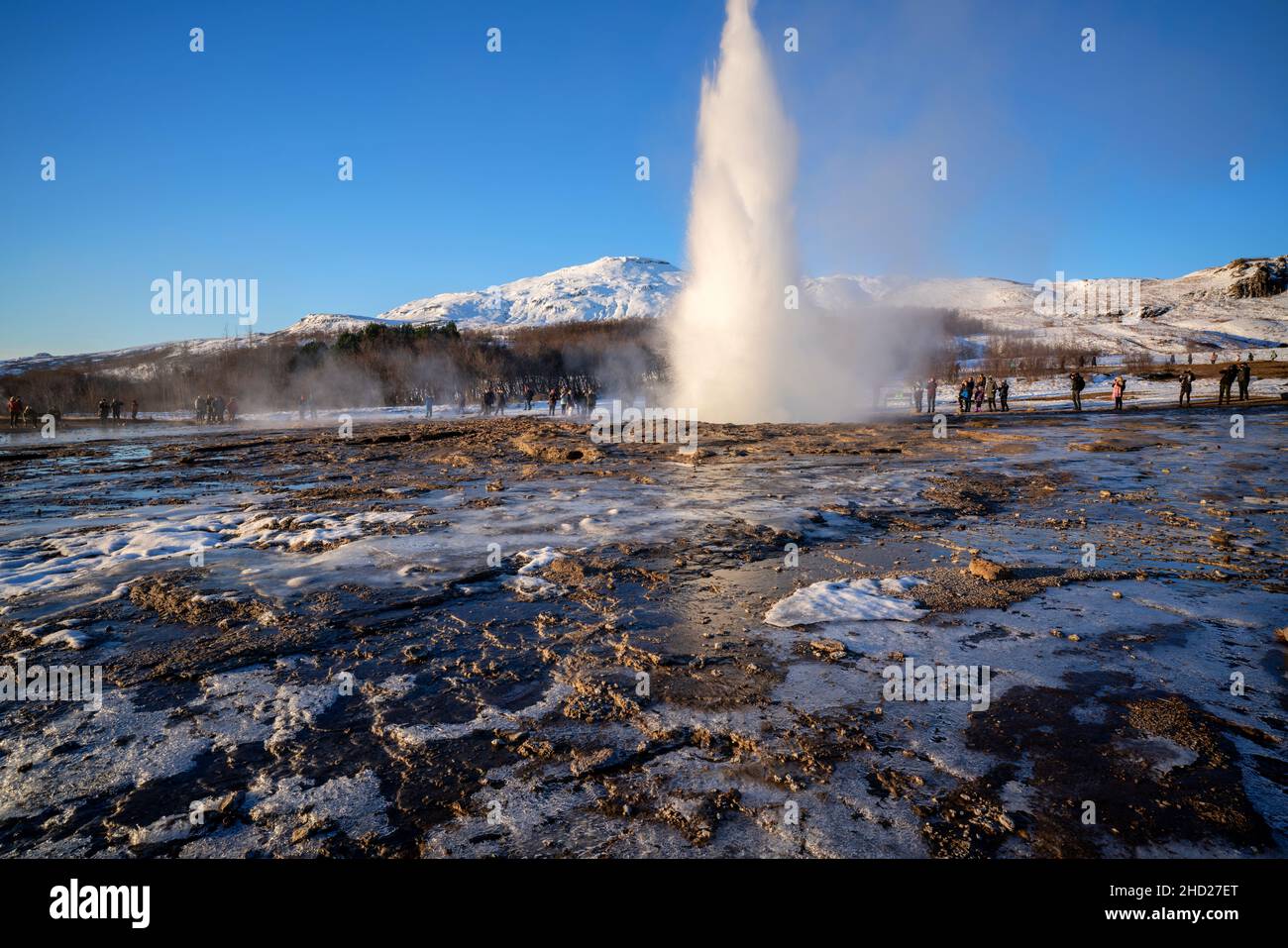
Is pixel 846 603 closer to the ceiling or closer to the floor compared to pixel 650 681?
closer to the ceiling

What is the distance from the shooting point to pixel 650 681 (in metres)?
3.79

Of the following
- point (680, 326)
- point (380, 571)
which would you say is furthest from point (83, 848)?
point (680, 326)

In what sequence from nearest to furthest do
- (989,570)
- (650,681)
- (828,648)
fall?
(650,681), (828,648), (989,570)

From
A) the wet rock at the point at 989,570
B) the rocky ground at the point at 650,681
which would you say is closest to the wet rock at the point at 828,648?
the rocky ground at the point at 650,681

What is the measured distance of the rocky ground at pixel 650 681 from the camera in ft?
8.27

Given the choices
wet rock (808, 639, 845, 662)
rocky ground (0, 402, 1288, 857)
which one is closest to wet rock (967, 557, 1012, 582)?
rocky ground (0, 402, 1288, 857)

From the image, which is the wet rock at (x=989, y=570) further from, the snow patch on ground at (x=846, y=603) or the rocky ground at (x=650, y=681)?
the snow patch on ground at (x=846, y=603)

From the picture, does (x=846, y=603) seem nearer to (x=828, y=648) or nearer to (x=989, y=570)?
(x=828, y=648)

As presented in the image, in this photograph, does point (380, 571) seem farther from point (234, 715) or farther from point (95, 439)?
point (95, 439)

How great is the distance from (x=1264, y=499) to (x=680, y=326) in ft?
66.4

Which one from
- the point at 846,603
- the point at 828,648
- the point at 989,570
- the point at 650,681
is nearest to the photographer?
the point at 650,681

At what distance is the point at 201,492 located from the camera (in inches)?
443

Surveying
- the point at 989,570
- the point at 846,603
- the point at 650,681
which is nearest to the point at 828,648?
the point at 846,603

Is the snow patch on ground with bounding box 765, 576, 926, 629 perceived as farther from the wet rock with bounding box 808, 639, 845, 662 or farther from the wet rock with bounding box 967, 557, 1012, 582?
the wet rock with bounding box 967, 557, 1012, 582
